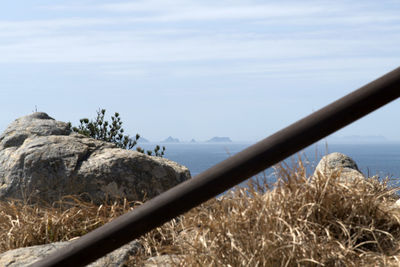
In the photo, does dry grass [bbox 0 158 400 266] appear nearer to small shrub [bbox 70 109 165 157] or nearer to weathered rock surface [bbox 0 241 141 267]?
weathered rock surface [bbox 0 241 141 267]

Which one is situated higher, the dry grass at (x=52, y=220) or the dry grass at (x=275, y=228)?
the dry grass at (x=275, y=228)

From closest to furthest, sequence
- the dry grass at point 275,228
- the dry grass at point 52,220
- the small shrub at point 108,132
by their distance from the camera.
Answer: the dry grass at point 275,228 < the dry grass at point 52,220 < the small shrub at point 108,132

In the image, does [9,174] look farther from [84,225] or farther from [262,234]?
[262,234]

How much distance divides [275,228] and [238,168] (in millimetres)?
2190

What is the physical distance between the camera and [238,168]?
1.50 m

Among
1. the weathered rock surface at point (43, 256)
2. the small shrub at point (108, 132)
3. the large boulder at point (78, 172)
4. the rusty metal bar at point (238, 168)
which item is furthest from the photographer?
the small shrub at point (108, 132)

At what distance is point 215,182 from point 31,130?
5249 mm

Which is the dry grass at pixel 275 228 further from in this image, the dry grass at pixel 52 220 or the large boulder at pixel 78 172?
the large boulder at pixel 78 172

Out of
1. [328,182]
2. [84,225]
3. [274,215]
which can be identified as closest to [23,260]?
[84,225]

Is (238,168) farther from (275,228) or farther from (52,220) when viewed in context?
(52,220)

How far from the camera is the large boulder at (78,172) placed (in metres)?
5.49

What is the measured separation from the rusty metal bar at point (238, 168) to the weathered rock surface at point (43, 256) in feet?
7.94

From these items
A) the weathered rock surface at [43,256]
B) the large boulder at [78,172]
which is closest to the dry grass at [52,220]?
the large boulder at [78,172]

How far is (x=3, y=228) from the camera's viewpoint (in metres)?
5.09
